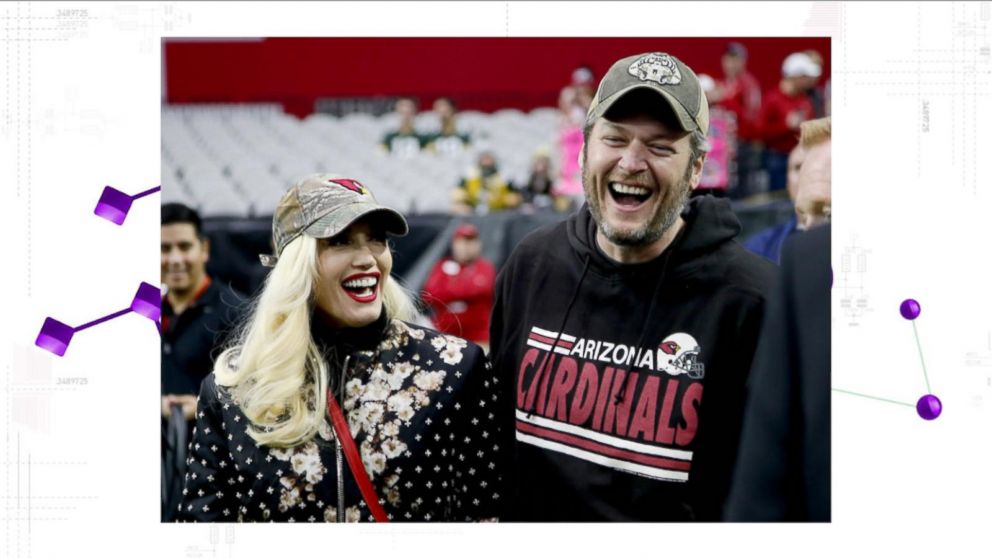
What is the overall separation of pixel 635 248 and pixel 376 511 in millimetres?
682

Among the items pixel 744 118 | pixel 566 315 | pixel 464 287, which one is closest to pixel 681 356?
pixel 566 315

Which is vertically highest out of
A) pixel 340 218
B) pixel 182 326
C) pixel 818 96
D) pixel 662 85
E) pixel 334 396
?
pixel 818 96

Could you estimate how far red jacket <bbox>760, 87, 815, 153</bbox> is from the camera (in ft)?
12.0

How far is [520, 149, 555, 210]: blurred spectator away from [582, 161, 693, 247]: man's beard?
6.79 ft

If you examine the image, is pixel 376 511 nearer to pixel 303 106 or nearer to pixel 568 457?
pixel 568 457

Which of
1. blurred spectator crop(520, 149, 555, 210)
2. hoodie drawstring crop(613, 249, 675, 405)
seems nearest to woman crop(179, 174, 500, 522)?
hoodie drawstring crop(613, 249, 675, 405)

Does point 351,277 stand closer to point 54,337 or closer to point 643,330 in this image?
point 643,330

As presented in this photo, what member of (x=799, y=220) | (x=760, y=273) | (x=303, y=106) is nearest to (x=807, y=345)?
(x=760, y=273)

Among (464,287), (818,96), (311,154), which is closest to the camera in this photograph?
(818,96)

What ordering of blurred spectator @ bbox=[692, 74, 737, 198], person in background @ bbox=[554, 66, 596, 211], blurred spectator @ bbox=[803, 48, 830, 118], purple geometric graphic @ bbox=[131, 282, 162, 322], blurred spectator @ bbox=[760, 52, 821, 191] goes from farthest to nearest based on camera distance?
1. person in background @ bbox=[554, 66, 596, 211]
2. blurred spectator @ bbox=[692, 74, 737, 198]
3. blurred spectator @ bbox=[760, 52, 821, 191]
4. blurred spectator @ bbox=[803, 48, 830, 118]
5. purple geometric graphic @ bbox=[131, 282, 162, 322]

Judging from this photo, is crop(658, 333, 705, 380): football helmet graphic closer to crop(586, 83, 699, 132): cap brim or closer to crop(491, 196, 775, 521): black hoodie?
crop(491, 196, 775, 521): black hoodie

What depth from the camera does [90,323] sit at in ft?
7.89

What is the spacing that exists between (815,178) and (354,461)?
1266 mm

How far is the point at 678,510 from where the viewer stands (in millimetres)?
2031
